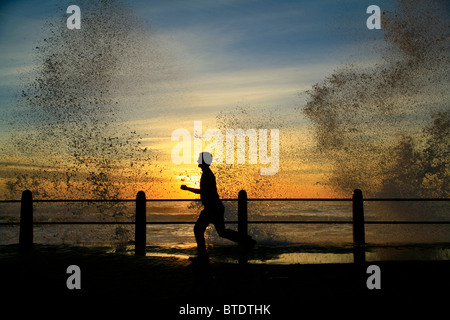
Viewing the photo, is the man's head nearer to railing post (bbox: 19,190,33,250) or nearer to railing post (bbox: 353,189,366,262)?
railing post (bbox: 353,189,366,262)

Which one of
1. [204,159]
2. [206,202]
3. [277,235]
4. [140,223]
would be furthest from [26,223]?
[277,235]

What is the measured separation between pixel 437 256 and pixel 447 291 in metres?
4.86

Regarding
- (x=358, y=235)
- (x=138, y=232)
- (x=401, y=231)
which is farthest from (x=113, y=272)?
(x=401, y=231)

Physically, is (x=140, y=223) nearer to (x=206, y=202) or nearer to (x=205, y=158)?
(x=206, y=202)

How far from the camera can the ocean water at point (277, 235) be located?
34.9 feet

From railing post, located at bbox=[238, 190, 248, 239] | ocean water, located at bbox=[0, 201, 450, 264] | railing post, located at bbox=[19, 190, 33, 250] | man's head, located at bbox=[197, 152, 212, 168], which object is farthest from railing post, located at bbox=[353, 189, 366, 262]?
railing post, located at bbox=[19, 190, 33, 250]

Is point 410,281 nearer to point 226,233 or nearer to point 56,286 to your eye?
point 226,233

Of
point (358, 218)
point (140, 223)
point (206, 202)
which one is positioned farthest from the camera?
point (358, 218)

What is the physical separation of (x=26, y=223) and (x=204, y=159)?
5.90 metres

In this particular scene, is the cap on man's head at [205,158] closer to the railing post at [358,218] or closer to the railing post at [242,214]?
the railing post at [242,214]

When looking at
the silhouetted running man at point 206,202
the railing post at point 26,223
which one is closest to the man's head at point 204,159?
the silhouetted running man at point 206,202

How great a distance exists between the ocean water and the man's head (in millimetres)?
2328

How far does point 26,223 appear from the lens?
11594 mm

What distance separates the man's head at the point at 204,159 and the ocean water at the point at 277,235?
233 cm
